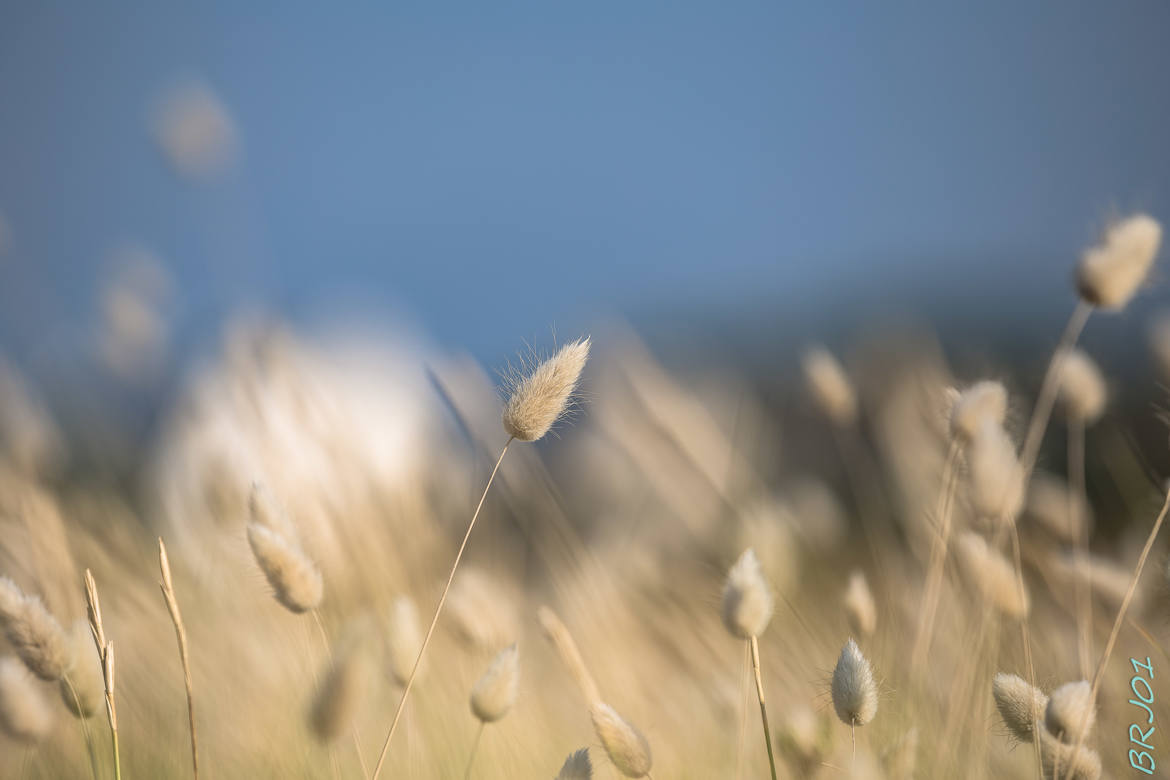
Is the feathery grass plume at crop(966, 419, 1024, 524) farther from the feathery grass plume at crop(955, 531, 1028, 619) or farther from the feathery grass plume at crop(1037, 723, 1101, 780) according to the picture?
the feathery grass plume at crop(1037, 723, 1101, 780)

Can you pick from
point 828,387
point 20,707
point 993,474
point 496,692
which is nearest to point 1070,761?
point 993,474

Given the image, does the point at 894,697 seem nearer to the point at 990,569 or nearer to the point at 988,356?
the point at 990,569

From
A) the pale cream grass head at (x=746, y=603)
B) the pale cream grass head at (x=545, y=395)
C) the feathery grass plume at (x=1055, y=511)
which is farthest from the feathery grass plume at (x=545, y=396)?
the feathery grass plume at (x=1055, y=511)

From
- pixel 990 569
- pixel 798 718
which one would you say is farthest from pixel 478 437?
pixel 990 569

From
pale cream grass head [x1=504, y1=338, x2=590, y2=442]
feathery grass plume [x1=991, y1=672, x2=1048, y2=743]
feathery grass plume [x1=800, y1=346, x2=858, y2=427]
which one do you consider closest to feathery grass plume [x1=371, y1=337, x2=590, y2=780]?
pale cream grass head [x1=504, y1=338, x2=590, y2=442]

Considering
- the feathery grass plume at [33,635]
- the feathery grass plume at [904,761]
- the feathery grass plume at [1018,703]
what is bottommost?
the feathery grass plume at [904,761]

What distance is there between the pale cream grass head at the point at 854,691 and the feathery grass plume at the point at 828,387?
607 mm

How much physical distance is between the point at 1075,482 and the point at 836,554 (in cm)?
51

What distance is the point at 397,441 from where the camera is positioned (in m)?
1.58

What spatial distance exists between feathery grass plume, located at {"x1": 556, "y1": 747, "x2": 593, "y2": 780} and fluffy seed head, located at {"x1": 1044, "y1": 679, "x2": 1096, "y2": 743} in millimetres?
322

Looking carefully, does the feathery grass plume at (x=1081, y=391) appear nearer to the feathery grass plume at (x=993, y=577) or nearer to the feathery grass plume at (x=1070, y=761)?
the feathery grass plume at (x=993, y=577)

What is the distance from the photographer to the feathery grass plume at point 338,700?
0.63 metres

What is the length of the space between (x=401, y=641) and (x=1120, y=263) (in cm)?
88

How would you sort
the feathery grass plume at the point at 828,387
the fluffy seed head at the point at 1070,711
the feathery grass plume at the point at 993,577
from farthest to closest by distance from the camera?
the feathery grass plume at the point at 828,387 < the feathery grass plume at the point at 993,577 < the fluffy seed head at the point at 1070,711
